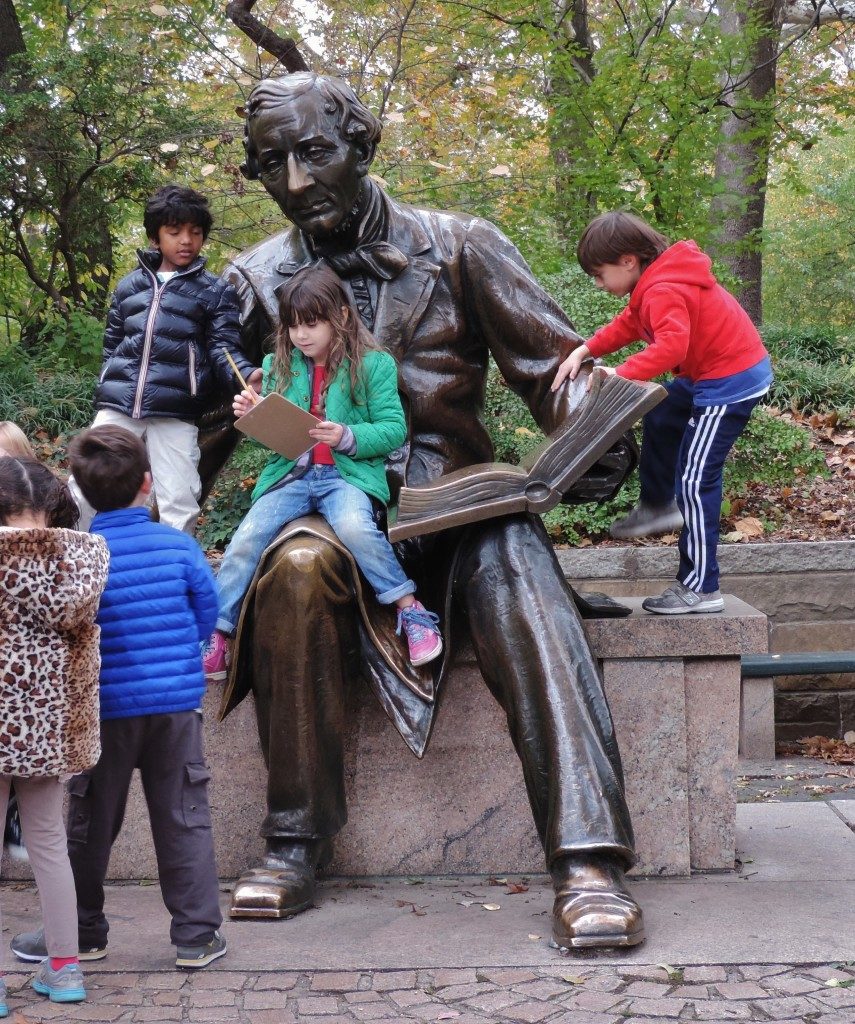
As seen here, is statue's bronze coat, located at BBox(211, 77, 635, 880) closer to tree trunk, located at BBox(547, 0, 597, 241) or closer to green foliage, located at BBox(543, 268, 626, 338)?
green foliage, located at BBox(543, 268, 626, 338)

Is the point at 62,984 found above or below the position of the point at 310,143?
below

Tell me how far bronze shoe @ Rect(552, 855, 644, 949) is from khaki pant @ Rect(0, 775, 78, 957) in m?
1.12

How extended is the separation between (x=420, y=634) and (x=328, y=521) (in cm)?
40

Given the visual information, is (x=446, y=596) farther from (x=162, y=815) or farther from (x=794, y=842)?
(x=794, y=842)

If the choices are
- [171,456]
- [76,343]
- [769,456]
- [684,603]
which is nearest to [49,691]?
[171,456]

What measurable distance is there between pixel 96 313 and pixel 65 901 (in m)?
7.80

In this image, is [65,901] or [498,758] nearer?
[65,901]

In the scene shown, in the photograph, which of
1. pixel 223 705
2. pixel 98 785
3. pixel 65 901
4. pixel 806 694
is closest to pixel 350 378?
pixel 223 705

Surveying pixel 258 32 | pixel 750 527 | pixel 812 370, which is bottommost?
pixel 750 527

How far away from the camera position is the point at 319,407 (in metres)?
3.66

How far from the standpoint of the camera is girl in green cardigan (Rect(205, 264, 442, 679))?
3498 millimetres

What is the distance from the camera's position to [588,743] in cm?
331

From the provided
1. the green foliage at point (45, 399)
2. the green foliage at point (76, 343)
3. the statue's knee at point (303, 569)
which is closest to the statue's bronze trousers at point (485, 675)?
the statue's knee at point (303, 569)

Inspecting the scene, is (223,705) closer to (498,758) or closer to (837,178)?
(498,758)
